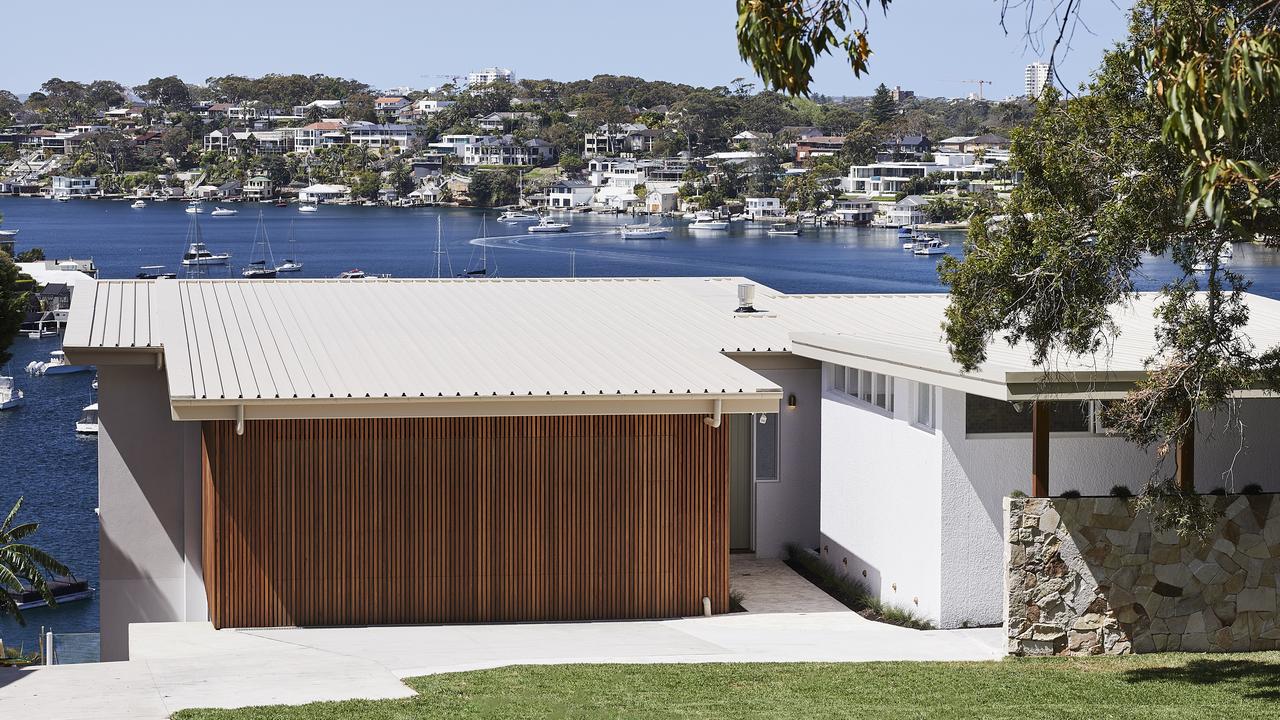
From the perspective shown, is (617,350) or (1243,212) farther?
(617,350)

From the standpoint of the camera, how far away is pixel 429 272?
110125 millimetres

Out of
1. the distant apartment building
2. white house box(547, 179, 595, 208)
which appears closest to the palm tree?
the distant apartment building

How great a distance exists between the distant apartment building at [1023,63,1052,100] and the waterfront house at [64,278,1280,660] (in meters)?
2.05

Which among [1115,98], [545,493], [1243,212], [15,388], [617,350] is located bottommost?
Result: [15,388]

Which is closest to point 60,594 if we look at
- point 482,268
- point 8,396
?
point 8,396

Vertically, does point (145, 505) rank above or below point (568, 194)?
below

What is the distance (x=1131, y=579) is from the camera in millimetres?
11898

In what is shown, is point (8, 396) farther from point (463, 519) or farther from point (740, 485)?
point (463, 519)

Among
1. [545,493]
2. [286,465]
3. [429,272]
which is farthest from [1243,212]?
[429,272]

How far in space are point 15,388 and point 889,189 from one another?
119388mm

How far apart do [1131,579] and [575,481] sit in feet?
14.7

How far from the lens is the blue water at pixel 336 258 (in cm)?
4488

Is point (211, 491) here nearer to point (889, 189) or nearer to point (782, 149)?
point (889, 189)

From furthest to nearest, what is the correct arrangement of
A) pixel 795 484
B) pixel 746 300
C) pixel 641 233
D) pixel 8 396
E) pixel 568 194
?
pixel 568 194
pixel 641 233
pixel 8 396
pixel 746 300
pixel 795 484
